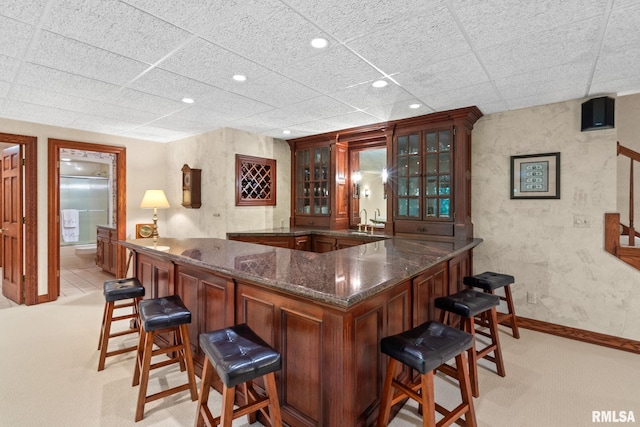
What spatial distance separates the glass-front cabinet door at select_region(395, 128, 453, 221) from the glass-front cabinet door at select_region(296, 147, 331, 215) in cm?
128

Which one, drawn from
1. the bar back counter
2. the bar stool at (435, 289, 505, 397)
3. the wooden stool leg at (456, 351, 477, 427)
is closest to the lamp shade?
the bar back counter

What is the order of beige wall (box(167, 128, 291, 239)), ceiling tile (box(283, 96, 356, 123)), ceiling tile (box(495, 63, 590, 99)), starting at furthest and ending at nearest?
beige wall (box(167, 128, 291, 239))
ceiling tile (box(283, 96, 356, 123))
ceiling tile (box(495, 63, 590, 99))

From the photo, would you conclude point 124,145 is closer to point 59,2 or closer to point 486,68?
point 59,2

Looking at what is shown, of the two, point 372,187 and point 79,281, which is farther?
point 79,281

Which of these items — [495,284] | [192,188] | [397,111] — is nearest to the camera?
[495,284]

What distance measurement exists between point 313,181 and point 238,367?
13.3ft

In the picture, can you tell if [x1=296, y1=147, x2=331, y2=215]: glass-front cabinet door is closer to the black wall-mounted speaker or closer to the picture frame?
the picture frame

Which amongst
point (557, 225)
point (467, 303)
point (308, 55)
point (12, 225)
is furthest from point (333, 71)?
point (12, 225)

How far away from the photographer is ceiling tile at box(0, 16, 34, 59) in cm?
193

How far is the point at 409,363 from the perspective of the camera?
1593 millimetres

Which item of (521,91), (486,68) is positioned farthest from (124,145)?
(521,91)

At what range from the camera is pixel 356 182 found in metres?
5.20

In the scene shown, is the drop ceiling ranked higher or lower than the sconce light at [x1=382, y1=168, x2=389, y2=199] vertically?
higher

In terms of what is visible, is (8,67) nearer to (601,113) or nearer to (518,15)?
(518,15)
